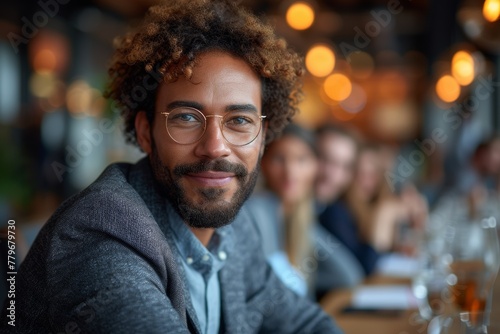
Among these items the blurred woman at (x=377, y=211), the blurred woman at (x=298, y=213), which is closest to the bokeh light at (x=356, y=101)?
the blurred woman at (x=377, y=211)

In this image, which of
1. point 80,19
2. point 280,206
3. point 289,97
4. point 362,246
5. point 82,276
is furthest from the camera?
point 80,19

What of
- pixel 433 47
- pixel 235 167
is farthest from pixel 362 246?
pixel 433 47

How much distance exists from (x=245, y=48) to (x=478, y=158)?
5123 millimetres

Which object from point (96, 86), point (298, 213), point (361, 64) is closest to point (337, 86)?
point (96, 86)

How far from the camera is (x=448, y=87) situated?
5941mm

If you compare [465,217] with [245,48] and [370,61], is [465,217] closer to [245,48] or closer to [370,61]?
[245,48]

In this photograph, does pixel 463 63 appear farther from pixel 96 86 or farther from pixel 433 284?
pixel 96 86

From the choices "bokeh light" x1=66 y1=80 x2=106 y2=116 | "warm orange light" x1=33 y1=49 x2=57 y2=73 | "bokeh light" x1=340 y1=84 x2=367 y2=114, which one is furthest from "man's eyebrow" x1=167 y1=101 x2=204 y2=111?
"bokeh light" x1=340 y1=84 x2=367 y2=114

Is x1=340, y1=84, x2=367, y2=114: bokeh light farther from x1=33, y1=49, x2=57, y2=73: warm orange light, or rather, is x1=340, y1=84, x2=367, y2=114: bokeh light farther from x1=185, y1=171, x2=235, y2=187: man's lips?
x1=185, y1=171, x2=235, y2=187: man's lips

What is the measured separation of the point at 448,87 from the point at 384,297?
3.92 m

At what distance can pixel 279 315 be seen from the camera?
176cm

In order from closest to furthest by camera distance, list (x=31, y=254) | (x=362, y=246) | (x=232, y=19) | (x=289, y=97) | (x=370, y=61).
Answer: (x=31, y=254)
(x=232, y=19)
(x=289, y=97)
(x=362, y=246)
(x=370, y=61)

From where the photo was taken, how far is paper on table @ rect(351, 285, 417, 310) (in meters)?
2.32

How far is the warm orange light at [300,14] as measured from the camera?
13.0ft
